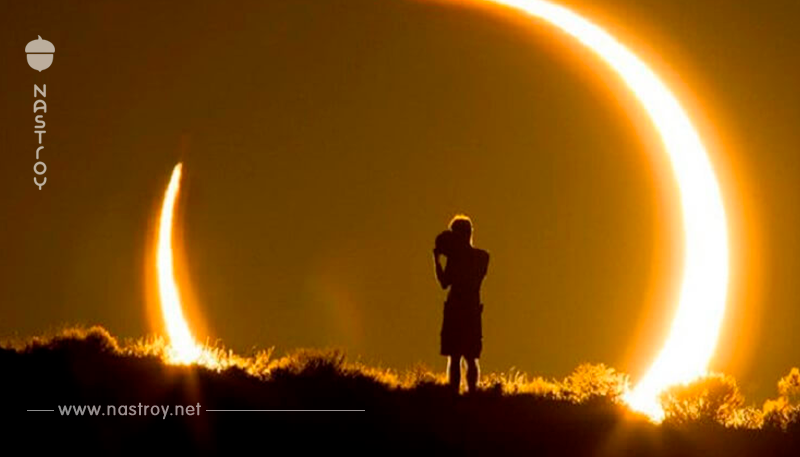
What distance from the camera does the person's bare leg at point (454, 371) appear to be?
54.6 feet

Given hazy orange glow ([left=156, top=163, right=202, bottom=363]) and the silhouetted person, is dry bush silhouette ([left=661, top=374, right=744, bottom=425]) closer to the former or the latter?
the silhouetted person

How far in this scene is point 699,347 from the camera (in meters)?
19.9

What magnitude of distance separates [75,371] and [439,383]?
14.4 feet

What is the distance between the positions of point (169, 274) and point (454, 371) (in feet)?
23.3

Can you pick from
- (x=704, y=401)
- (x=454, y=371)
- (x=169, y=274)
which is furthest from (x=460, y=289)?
(x=169, y=274)

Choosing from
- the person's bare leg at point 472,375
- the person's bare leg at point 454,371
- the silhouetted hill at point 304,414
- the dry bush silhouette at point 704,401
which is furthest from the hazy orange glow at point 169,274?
the dry bush silhouette at point 704,401

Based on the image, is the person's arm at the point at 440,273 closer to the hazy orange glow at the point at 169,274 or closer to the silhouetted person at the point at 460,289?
the silhouetted person at the point at 460,289

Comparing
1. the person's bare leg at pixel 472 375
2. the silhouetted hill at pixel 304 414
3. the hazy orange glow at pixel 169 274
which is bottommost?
the silhouetted hill at pixel 304 414

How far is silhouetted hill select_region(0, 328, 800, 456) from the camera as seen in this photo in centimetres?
1432

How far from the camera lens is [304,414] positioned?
15172 millimetres

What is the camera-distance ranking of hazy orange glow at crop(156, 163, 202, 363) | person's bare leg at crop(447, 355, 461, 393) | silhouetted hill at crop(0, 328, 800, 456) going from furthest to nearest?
hazy orange glow at crop(156, 163, 202, 363) → person's bare leg at crop(447, 355, 461, 393) → silhouetted hill at crop(0, 328, 800, 456)

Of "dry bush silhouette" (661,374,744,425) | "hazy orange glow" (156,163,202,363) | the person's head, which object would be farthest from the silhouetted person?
"hazy orange glow" (156,163,202,363)

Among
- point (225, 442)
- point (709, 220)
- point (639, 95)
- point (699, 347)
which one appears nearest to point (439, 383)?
point (225, 442)

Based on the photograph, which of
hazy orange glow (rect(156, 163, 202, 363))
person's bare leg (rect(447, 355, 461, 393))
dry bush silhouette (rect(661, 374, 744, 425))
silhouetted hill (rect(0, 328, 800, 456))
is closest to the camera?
silhouetted hill (rect(0, 328, 800, 456))
